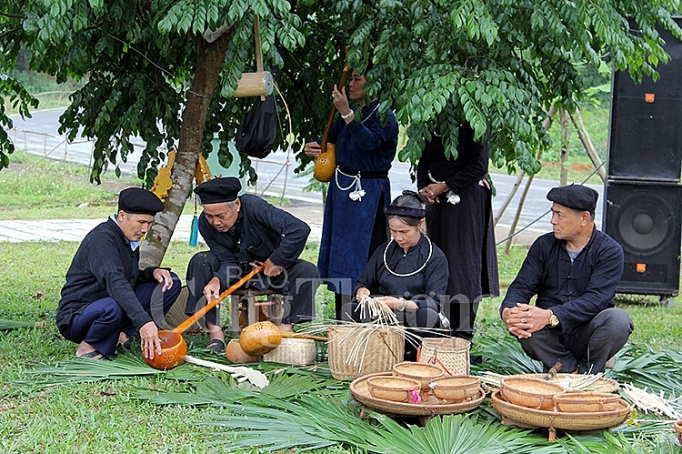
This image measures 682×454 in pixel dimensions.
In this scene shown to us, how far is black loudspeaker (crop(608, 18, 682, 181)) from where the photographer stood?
317 inches

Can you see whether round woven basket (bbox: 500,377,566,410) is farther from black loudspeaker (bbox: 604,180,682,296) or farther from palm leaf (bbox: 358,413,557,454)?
black loudspeaker (bbox: 604,180,682,296)

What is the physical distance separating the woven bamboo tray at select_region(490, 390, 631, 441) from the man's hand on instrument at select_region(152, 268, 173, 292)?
247cm

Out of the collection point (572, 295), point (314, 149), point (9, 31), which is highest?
point (9, 31)

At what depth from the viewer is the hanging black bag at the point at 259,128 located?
18.9ft

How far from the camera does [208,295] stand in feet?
18.2

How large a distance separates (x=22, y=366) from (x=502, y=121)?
9.90ft

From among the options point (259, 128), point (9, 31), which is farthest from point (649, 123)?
point (9, 31)

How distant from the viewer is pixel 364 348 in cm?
483

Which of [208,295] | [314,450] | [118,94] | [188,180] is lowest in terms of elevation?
[314,450]

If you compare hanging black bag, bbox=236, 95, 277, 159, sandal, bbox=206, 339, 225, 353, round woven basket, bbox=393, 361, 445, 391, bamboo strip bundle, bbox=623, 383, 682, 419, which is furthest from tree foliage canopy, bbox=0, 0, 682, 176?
sandal, bbox=206, 339, 225, 353

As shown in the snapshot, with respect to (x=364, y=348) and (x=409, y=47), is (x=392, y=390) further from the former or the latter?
(x=409, y=47)

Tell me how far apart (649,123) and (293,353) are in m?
4.50

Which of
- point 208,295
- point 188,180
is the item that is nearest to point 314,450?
point 208,295

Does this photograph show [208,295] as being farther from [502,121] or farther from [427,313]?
[502,121]
